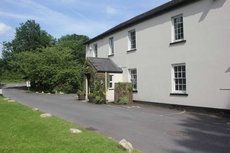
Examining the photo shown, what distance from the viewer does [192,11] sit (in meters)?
12.9

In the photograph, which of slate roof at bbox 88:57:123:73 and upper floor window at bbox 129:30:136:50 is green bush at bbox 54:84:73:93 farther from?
upper floor window at bbox 129:30:136:50

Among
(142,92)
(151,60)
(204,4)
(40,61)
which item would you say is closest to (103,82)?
(142,92)

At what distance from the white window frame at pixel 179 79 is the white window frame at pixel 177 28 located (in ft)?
5.88

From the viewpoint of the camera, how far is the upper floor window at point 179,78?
44.9ft

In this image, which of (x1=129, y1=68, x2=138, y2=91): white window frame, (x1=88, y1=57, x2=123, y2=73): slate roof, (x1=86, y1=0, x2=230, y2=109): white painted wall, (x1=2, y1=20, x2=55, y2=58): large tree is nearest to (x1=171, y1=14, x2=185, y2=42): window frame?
→ (x1=86, y1=0, x2=230, y2=109): white painted wall

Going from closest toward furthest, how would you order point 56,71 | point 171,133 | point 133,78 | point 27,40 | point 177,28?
point 171,133
point 177,28
point 133,78
point 56,71
point 27,40

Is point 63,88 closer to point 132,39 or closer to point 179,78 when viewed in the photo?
point 132,39

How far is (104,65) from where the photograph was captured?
1927cm

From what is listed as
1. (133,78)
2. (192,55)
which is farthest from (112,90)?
(192,55)

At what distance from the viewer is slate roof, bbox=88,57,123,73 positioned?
18.4m

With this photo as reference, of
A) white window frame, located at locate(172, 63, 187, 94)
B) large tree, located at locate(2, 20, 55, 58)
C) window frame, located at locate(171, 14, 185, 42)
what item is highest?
large tree, located at locate(2, 20, 55, 58)

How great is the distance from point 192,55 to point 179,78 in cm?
179

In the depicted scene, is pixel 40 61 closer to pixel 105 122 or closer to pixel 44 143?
pixel 105 122

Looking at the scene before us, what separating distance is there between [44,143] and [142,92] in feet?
38.6
